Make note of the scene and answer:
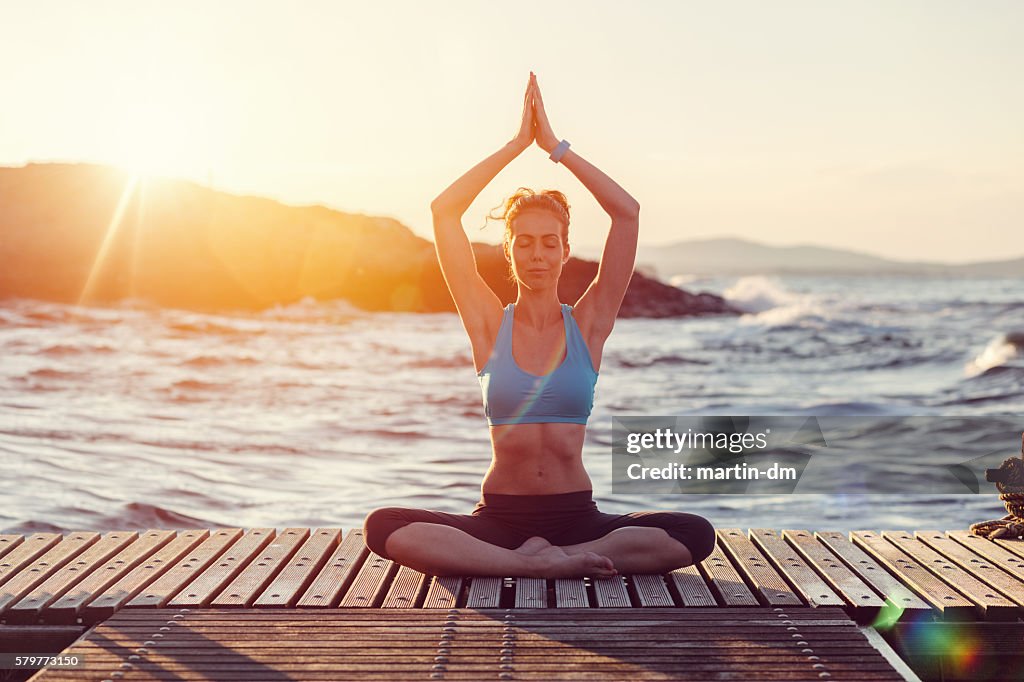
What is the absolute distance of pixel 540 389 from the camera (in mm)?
4816

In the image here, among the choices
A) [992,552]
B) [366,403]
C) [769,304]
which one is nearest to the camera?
[992,552]

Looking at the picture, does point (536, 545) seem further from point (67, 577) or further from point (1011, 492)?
point (1011, 492)

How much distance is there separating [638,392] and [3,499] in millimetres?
11960

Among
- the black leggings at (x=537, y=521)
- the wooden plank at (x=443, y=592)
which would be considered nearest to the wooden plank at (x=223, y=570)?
the black leggings at (x=537, y=521)

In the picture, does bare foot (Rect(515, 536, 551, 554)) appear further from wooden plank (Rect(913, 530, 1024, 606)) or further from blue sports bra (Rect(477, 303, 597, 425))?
wooden plank (Rect(913, 530, 1024, 606))

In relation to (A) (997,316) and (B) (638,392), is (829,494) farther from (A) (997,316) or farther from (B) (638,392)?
(A) (997,316)

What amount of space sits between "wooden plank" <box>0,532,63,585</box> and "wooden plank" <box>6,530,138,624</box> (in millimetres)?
190

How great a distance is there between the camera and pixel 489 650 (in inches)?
147

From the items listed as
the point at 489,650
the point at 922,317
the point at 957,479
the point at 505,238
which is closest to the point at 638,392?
the point at 957,479

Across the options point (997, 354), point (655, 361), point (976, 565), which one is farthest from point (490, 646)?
point (997, 354)

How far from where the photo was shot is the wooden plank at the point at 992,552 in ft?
16.1

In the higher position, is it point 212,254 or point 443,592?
point 212,254

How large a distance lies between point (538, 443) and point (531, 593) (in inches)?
27.8

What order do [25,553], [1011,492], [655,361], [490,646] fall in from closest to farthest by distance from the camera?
[490,646]
[25,553]
[1011,492]
[655,361]
